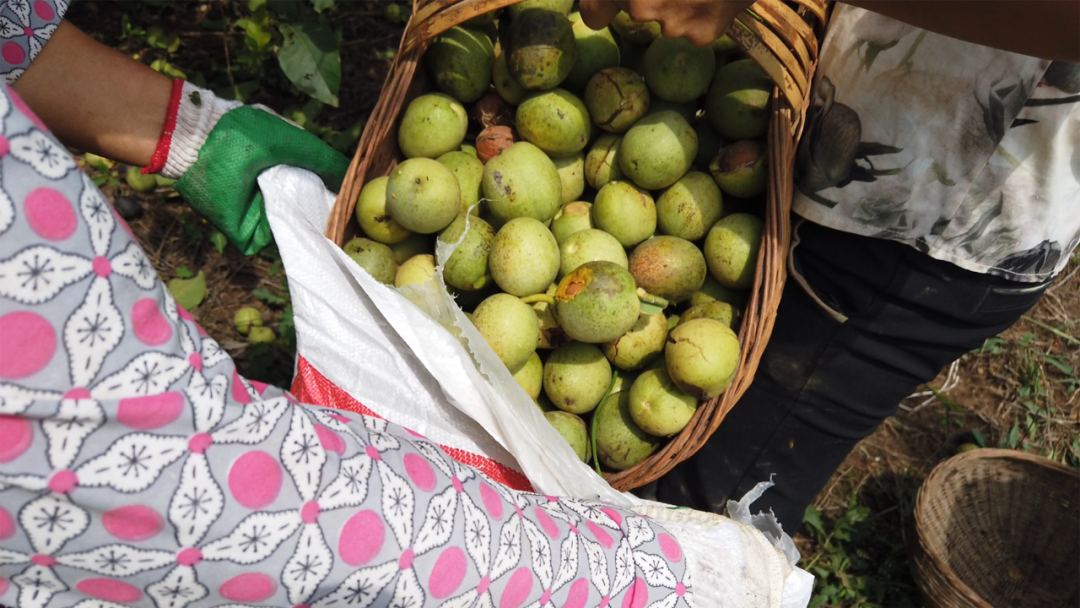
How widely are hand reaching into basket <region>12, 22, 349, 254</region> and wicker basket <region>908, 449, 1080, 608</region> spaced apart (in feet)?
7.81

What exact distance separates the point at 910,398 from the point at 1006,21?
2234 mm

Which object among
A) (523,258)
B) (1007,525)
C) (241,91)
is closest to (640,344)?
(523,258)

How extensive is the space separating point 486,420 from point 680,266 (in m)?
0.68

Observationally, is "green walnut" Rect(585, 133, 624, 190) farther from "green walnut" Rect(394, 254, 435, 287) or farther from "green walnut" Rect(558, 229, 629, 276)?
"green walnut" Rect(394, 254, 435, 287)

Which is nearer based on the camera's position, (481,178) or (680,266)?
(680,266)

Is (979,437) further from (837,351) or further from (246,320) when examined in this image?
(246,320)

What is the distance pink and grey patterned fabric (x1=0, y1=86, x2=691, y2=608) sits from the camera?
0.69m

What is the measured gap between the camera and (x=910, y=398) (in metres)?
2.80

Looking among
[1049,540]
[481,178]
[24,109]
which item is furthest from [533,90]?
[1049,540]

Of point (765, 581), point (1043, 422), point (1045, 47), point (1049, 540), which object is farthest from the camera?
point (1043, 422)

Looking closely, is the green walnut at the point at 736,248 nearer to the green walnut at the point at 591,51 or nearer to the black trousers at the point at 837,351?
the black trousers at the point at 837,351

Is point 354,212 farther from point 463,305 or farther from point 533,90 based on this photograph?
point 533,90

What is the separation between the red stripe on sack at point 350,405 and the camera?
162cm

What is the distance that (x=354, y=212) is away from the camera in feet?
6.23
